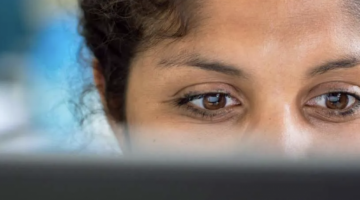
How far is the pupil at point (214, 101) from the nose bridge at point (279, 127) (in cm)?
9

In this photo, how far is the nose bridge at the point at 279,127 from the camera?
721 mm

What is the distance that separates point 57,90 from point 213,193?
1.47 m

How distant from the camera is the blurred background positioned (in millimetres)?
1375

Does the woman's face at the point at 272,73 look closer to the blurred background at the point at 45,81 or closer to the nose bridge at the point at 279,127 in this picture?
the nose bridge at the point at 279,127

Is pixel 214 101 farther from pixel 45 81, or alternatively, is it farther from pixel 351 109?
pixel 45 81

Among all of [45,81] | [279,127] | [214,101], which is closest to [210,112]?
[214,101]

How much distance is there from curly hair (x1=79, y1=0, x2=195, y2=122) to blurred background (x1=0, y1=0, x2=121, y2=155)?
0.40ft

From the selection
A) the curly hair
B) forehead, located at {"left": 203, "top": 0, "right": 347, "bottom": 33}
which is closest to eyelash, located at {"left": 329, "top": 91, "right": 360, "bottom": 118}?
forehead, located at {"left": 203, "top": 0, "right": 347, "bottom": 33}

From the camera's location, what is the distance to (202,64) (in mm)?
806

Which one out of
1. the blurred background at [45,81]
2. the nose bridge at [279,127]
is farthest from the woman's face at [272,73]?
the blurred background at [45,81]

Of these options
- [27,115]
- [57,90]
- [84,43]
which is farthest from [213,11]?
[27,115]

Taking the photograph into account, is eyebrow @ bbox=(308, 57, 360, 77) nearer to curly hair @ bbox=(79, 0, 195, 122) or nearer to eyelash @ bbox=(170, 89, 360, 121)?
eyelash @ bbox=(170, 89, 360, 121)

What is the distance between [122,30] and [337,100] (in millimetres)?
382

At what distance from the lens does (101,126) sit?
1.38 m
